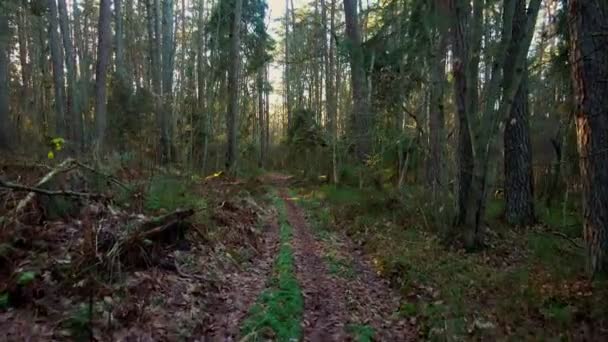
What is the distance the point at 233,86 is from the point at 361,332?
12.4m

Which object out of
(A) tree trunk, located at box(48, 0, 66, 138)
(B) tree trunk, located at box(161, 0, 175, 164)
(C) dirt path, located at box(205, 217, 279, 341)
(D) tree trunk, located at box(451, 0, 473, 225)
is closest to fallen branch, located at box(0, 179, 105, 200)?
(C) dirt path, located at box(205, 217, 279, 341)

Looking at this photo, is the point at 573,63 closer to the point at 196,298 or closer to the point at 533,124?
the point at 196,298

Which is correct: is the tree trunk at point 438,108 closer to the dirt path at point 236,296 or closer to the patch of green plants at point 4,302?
the dirt path at point 236,296

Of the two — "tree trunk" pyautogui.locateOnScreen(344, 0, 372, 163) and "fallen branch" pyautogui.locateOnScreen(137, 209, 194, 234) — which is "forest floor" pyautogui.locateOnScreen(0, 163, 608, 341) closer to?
"fallen branch" pyautogui.locateOnScreen(137, 209, 194, 234)

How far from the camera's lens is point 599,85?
16.6ft

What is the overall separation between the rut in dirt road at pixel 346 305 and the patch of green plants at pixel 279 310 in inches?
4.5

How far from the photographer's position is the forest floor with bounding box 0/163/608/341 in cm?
400

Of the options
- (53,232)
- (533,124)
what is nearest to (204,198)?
(53,232)

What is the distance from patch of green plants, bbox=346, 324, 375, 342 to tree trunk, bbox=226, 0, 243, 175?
36.9 feet

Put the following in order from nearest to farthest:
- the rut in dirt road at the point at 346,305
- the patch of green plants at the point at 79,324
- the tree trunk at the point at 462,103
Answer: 1. the patch of green plants at the point at 79,324
2. the rut in dirt road at the point at 346,305
3. the tree trunk at the point at 462,103

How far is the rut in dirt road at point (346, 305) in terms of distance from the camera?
4488mm

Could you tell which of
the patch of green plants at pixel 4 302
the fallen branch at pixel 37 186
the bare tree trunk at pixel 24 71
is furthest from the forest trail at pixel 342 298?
the bare tree trunk at pixel 24 71

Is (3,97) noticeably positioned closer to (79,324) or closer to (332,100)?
(332,100)

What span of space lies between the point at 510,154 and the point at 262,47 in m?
13.6
